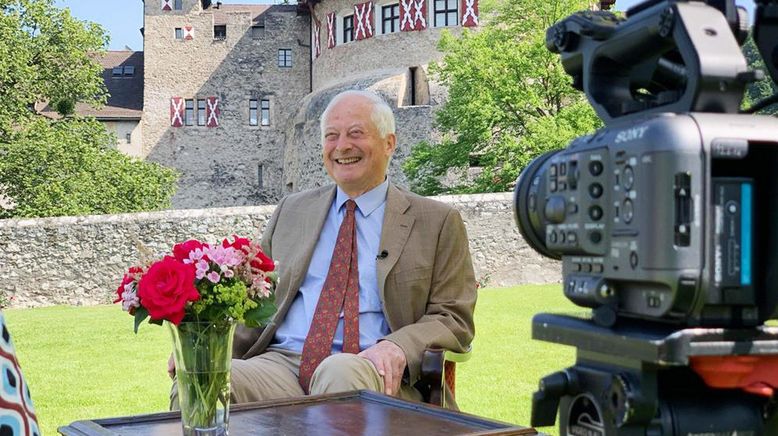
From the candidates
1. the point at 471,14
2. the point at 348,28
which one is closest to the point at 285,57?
the point at 348,28

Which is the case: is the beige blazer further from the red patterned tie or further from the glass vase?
the glass vase

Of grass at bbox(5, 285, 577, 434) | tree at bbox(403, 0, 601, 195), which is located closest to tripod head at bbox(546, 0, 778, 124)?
grass at bbox(5, 285, 577, 434)

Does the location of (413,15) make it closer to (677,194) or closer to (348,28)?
(348,28)

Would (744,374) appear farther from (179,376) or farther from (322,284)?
(322,284)

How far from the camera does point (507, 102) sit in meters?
22.2

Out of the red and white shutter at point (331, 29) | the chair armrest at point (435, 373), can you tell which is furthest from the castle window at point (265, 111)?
the chair armrest at point (435, 373)

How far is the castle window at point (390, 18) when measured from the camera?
90.5ft

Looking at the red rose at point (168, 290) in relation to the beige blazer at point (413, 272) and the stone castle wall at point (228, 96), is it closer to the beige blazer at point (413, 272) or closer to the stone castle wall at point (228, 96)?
the beige blazer at point (413, 272)

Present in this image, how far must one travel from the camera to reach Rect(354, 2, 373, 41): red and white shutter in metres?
28.0

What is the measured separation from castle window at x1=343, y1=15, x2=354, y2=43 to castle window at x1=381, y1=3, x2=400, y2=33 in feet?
4.40

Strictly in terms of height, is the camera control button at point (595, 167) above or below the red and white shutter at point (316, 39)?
below

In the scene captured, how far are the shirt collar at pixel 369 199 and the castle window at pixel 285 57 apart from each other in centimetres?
3168

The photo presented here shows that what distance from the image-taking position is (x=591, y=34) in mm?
1543

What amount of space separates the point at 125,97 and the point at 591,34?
3622 centimetres
